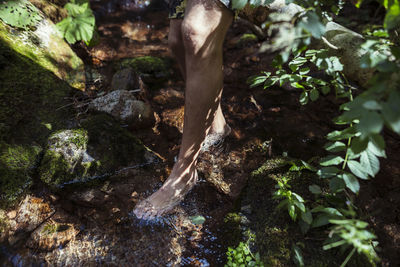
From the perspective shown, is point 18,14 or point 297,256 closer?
point 297,256

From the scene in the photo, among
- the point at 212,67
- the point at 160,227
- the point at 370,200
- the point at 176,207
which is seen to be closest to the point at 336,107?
the point at 370,200

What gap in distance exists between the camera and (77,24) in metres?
3.23

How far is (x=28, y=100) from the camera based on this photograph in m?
2.38

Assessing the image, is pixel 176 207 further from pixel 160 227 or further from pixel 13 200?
pixel 13 200

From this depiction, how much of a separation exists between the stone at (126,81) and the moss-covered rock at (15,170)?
4.12ft

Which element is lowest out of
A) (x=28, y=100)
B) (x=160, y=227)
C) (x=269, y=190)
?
(x=160, y=227)

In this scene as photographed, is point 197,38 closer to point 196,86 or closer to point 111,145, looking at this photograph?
point 196,86

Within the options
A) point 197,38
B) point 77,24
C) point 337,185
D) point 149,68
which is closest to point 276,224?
point 337,185

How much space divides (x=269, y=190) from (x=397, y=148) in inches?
55.6

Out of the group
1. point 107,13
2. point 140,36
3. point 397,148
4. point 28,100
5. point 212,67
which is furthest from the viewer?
point 107,13

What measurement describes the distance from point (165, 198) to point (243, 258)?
29.7 inches

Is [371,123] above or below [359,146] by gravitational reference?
above

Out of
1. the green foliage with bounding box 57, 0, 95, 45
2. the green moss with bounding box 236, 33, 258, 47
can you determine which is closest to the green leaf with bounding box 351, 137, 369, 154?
the green foliage with bounding box 57, 0, 95, 45

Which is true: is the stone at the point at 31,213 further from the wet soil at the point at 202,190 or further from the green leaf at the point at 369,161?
the green leaf at the point at 369,161
